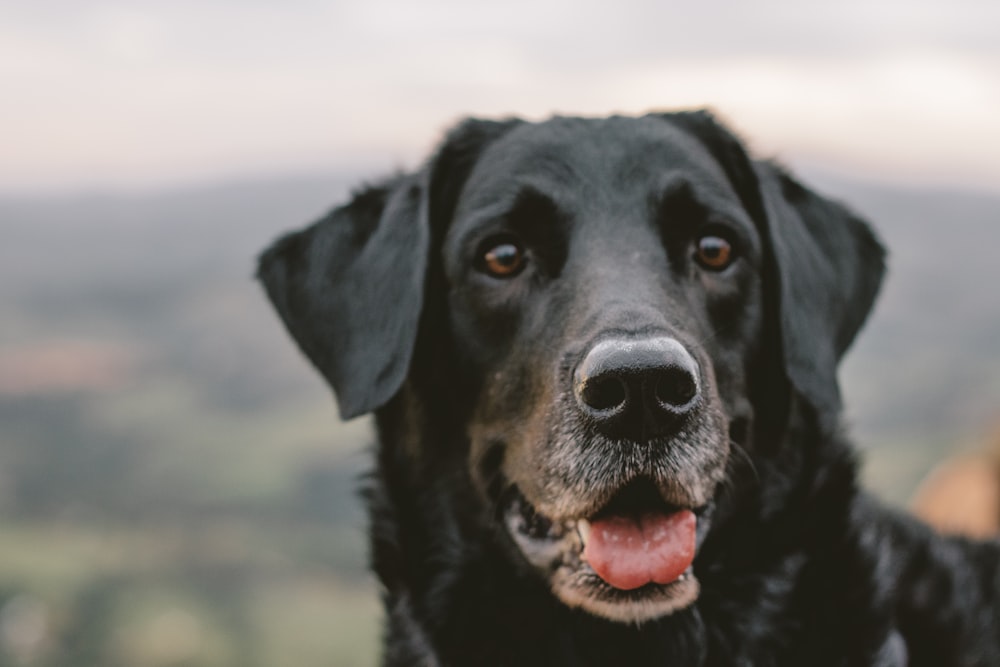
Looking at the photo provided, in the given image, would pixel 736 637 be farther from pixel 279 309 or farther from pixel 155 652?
pixel 155 652

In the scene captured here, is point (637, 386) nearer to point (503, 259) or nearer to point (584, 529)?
point (584, 529)

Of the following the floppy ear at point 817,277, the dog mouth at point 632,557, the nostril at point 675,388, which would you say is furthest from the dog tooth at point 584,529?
the floppy ear at point 817,277

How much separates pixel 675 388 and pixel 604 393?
0.21m

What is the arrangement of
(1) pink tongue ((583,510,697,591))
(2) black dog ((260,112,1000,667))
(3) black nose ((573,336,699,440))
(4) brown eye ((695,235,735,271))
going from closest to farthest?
(3) black nose ((573,336,699,440)) → (1) pink tongue ((583,510,697,591)) → (2) black dog ((260,112,1000,667)) → (4) brown eye ((695,235,735,271))

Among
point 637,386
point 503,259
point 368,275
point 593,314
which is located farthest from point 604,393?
point 368,275

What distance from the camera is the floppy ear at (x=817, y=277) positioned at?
391cm

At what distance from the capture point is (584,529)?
138 inches

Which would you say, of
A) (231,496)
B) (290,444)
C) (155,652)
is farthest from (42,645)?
(290,444)

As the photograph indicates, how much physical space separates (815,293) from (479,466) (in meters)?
1.46

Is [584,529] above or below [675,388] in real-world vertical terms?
below

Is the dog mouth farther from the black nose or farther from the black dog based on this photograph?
the black nose

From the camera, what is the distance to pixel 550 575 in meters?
3.64

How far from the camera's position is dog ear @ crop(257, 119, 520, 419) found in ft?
13.0

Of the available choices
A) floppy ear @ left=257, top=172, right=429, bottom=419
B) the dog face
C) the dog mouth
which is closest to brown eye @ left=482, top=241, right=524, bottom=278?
the dog face
